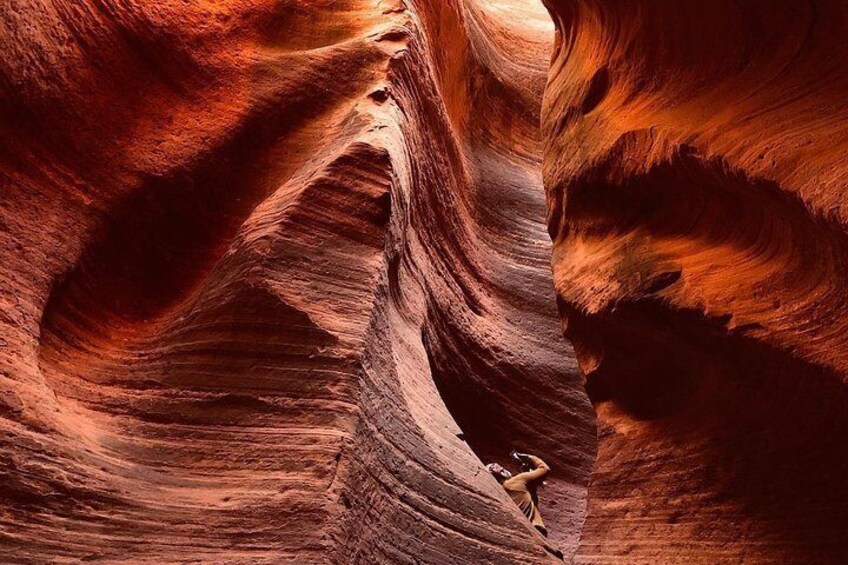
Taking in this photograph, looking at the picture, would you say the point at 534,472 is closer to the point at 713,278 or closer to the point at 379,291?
the point at 713,278

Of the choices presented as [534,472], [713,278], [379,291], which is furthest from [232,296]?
[534,472]

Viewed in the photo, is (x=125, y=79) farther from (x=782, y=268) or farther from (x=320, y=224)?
(x=782, y=268)

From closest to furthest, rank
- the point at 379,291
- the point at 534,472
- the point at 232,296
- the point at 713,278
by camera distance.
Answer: the point at 232,296 → the point at 379,291 → the point at 713,278 → the point at 534,472

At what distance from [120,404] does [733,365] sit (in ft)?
14.9

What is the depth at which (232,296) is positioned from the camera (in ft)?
17.4

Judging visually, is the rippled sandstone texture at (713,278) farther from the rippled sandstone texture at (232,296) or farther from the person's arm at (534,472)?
the rippled sandstone texture at (232,296)

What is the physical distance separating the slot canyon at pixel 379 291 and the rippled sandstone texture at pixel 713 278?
3 cm

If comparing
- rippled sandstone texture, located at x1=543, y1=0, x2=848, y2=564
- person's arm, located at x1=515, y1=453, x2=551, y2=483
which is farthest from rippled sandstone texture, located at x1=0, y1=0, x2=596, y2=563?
rippled sandstone texture, located at x1=543, y1=0, x2=848, y2=564

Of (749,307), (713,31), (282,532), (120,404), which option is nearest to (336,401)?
(282,532)

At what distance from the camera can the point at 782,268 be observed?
19.6ft

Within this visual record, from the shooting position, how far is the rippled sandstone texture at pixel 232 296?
4.21 m

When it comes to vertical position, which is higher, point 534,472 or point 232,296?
point 232,296

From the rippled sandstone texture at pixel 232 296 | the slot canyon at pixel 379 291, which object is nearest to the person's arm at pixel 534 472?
the slot canyon at pixel 379 291

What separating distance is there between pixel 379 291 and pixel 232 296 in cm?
101
